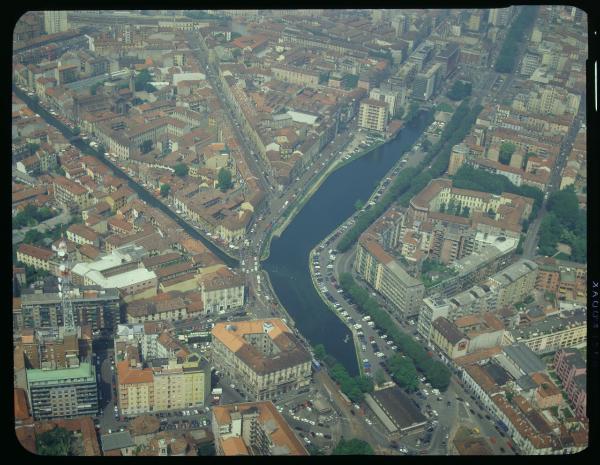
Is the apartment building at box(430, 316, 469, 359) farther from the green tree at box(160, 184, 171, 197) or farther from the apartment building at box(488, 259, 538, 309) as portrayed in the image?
the green tree at box(160, 184, 171, 197)

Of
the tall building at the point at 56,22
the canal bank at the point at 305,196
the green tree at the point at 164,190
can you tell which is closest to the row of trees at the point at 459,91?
the canal bank at the point at 305,196

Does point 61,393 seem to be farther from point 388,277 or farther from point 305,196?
point 305,196

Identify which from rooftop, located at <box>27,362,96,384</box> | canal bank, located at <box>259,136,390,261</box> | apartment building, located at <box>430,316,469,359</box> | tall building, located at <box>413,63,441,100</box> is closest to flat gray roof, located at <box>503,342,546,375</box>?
apartment building, located at <box>430,316,469,359</box>

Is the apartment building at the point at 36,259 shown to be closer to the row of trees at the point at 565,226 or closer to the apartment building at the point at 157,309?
the apartment building at the point at 157,309

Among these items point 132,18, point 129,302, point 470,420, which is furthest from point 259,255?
point 132,18

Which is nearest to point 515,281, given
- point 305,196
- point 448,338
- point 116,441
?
point 448,338

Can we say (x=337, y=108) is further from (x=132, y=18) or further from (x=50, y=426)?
(x=50, y=426)
